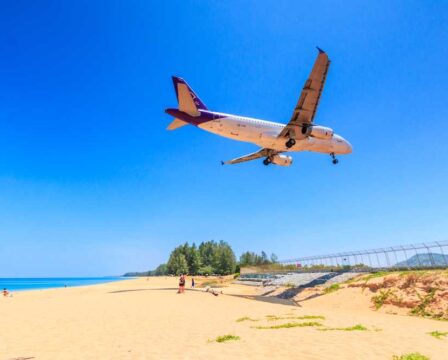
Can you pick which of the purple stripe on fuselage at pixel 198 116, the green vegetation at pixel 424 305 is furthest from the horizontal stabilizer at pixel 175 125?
the green vegetation at pixel 424 305

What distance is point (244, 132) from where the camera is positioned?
3122cm

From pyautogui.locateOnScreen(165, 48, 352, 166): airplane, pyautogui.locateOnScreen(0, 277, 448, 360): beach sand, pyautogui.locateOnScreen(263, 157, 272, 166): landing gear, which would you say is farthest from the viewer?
pyautogui.locateOnScreen(263, 157, 272, 166): landing gear

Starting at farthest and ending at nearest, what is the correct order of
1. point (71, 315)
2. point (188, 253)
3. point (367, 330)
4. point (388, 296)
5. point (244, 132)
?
point (188, 253) < point (244, 132) < point (388, 296) < point (71, 315) < point (367, 330)

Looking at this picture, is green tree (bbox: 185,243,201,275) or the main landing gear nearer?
the main landing gear

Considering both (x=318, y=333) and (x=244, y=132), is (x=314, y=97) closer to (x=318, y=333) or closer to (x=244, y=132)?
(x=244, y=132)

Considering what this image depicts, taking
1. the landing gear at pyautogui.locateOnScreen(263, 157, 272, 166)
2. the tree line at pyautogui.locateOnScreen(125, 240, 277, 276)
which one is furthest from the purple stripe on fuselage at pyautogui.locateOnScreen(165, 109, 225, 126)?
the tree line at pyautogui.locateOnScreen(125, 240, 277, 276)

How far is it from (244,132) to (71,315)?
71.6 ft

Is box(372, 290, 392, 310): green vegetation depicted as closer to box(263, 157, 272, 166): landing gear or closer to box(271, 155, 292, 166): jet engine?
box(271, 155, 292, 166): jet engine

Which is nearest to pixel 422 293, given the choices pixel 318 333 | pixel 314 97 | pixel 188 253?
pixel 318 333

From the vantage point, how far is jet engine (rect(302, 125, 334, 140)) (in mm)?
31656

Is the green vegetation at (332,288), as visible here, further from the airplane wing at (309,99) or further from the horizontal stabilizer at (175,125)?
the horizontal stabilizer at (175,125)

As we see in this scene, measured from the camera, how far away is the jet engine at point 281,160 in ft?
126

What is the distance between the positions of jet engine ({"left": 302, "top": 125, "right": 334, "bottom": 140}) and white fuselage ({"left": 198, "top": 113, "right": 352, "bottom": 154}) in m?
0.80

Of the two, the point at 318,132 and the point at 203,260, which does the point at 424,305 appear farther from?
the point at 203,260
